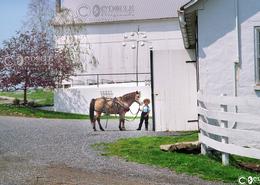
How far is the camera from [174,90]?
16.9 metres

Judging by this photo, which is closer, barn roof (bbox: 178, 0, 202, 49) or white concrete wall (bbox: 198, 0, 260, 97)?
white concrete wall (bbox: 198, 0, 260, 97)

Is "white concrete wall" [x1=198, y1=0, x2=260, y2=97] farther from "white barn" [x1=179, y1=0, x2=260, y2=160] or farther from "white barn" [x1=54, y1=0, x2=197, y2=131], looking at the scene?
"white barn" [x1=54, y1=0, x2=197, y2=131]

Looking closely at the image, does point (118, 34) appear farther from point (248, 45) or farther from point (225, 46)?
point (248, 45)

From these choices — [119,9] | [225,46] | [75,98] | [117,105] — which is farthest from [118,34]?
[225,46]

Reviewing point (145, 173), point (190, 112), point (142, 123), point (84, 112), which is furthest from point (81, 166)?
point (84, 112)

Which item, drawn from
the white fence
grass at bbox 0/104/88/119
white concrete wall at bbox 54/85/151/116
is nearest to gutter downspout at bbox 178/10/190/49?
the white fence

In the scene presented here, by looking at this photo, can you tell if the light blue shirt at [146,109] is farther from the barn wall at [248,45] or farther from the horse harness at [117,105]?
the barn wall at [248,45]

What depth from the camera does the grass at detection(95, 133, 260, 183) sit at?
971 centimetres

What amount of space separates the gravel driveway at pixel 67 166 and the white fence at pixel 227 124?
4.70 ft

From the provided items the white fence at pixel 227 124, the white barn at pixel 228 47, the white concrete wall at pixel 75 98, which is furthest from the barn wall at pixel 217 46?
the white concrete wall at pixel 75 98

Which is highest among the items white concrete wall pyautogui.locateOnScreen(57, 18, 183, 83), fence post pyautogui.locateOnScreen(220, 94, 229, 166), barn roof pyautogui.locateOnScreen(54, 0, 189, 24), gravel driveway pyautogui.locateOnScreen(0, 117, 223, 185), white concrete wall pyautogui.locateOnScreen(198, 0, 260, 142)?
barn roof pyautogui.locateOnScreen(54, 0, 189, 24)

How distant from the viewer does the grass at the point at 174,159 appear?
9.71 meters

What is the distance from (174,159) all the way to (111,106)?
7.63 meters

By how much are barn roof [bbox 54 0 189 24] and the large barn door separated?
3068 centimetres
